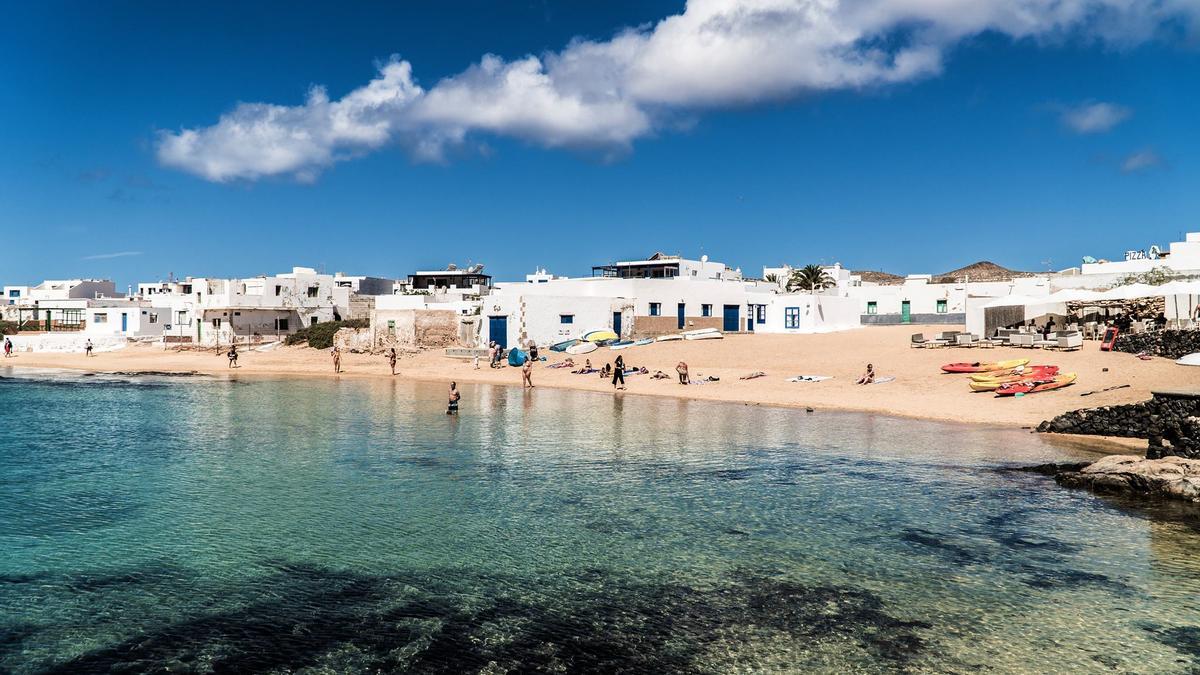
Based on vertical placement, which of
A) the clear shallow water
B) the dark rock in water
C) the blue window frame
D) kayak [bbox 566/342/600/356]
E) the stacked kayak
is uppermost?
the blue window frame

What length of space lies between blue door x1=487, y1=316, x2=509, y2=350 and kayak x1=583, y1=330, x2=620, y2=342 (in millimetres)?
4921

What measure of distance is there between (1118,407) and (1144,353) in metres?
9.85

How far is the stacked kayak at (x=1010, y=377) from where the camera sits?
95.0 feet

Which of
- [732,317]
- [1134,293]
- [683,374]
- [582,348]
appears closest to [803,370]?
[683,374]

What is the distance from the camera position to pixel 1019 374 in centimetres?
2972

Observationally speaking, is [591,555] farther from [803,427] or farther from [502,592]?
[803,427]

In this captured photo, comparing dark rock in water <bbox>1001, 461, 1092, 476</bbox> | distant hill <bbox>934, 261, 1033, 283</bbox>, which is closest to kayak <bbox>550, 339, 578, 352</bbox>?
dark rock in water <bbox>1001, 461, 1092, 476</bbox>

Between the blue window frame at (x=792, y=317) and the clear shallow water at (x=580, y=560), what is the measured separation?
31.1 meters

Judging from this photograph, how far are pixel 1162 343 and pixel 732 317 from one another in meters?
30.2

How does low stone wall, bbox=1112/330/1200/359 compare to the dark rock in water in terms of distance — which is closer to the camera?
the dark rock in water

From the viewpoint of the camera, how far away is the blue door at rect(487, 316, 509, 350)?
4959 cm

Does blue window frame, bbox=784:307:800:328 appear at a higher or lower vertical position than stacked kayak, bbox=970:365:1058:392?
higher

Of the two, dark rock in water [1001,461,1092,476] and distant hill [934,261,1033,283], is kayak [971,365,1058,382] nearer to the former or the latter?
dark rock in water [1001,461,1092,476]

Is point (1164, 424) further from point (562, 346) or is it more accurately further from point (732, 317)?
point (732, 317)
